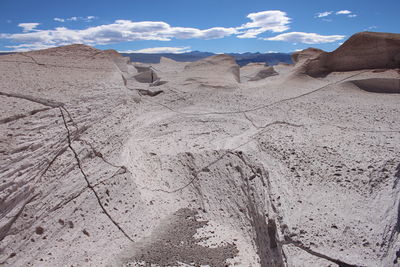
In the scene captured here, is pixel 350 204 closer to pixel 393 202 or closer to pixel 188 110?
pixel 393 202

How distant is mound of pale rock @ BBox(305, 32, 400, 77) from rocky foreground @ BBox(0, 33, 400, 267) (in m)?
0.86

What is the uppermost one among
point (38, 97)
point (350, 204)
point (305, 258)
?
point (38, 97)

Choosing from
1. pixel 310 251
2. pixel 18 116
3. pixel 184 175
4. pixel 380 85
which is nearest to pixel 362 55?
pixel 380 85

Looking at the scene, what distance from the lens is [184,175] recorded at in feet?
10.1

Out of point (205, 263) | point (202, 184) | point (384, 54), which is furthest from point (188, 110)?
point (384, 54)

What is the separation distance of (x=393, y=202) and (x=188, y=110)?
2.90m

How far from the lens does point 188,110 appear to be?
441 cm

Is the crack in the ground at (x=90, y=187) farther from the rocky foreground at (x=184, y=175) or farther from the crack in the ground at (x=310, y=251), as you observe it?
the crack in the ground at (x=310, y=251)

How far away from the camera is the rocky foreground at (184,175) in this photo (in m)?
2.04

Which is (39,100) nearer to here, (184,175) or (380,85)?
(184,175)

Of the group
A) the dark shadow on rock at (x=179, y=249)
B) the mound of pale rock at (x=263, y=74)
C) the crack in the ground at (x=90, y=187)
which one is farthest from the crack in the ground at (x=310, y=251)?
the mound of pale rock at (x=263, y=74)

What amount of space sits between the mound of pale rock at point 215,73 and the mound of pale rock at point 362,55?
1.45 metres

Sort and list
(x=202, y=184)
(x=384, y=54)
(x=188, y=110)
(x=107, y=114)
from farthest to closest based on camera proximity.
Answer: (x=384, y=54), (x=188, y=110), (x=107, y=114), (x=202, y=184)

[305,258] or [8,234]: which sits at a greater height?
[305,258]
